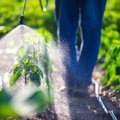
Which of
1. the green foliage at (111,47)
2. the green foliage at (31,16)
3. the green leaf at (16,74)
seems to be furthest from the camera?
the green foliage at (31,16)

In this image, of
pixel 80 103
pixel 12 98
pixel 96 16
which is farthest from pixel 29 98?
pixel 96 16

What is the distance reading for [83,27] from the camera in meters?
3.74

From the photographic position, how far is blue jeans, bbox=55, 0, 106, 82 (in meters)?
3.66

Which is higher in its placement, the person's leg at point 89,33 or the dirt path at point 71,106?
the person's leg at point 89,33

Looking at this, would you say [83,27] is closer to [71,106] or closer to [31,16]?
[71,106]

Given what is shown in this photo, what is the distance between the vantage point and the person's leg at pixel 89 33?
3.65 metres

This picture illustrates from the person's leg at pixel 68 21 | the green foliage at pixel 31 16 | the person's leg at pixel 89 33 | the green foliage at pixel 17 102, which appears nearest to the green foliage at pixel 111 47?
the person's leg at pixel 89 33

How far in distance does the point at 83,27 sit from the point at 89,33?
80 millimetres

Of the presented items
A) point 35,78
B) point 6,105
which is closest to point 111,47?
point 35,78

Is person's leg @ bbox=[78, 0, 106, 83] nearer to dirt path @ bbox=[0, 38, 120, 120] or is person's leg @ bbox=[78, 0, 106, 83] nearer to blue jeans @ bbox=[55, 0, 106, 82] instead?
blue jeans @ bbox=[55, 0, 106, 82]

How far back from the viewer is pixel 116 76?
3461mm

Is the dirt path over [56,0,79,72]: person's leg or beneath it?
beneath

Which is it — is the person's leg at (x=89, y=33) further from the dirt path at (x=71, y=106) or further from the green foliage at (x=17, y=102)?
the green foliage at (x=17, y=102)

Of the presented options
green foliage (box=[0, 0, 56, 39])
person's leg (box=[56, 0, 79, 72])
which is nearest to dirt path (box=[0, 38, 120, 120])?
person's leg (box=[56, 0, 79, 72])
